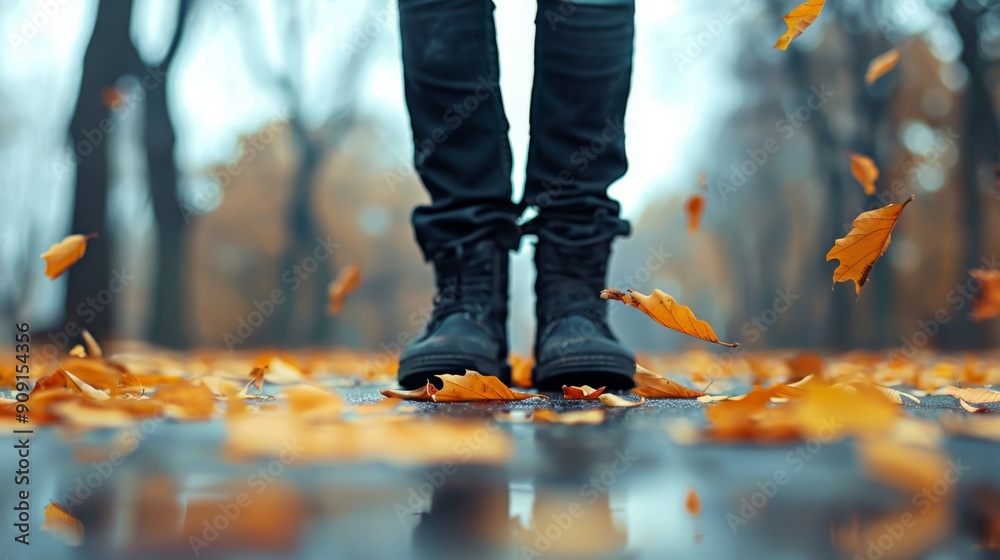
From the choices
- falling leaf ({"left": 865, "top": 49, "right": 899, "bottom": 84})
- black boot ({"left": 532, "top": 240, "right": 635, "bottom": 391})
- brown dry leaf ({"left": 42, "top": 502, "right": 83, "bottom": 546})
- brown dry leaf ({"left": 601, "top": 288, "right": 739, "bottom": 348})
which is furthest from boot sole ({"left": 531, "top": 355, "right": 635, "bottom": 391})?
falling leaf ({"left": 865, "top": 49, "right": 899, "bottom": 84})

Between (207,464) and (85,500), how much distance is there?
145mm

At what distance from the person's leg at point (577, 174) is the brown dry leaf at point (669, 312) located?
255 millimetres

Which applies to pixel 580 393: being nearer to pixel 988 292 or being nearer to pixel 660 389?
pixel 660 389

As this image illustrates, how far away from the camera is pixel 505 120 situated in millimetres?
1785

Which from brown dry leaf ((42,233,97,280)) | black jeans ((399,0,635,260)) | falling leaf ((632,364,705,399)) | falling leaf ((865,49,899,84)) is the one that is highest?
falling leaf ((865,49,899,84))

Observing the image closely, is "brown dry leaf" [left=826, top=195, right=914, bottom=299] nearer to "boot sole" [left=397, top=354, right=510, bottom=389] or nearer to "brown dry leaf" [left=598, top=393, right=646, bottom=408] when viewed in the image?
"brown dry leaf" [left=598, top=393, right=646, bottom=408]

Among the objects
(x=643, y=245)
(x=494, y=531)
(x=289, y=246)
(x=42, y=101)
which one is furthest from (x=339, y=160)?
(x=494, y=531)

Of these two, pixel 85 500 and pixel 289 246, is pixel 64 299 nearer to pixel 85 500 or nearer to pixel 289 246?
pixel 85 500

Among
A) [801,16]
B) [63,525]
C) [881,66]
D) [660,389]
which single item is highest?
[881,66]

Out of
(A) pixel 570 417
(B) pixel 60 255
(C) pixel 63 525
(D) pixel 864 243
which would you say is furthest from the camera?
(B) pixel 60 255

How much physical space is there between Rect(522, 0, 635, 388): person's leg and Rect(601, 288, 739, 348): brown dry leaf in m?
0.25

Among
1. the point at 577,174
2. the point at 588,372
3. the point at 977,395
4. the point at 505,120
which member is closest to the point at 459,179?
the point at 505,120

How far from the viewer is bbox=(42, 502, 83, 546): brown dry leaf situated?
672mm

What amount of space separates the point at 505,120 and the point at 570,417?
0.81 m
